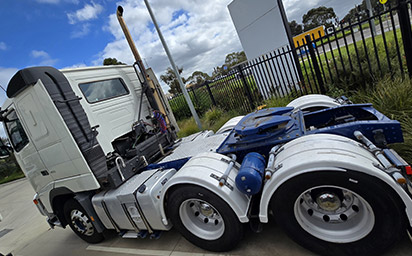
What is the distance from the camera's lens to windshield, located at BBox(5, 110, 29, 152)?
3.79 m

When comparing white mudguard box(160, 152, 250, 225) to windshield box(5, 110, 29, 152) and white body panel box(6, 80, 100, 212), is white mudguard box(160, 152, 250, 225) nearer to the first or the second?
white body panel box(6, 80, 100, 212)

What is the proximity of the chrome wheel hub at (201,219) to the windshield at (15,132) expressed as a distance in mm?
3005

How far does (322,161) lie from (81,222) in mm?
3852

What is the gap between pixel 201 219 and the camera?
2.84m

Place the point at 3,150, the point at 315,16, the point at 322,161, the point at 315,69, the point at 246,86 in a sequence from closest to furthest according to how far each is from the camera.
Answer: the point at 322,161 < the point at 3,150 < the point at 315,69 < the point at 246,86 < the point at 315,16

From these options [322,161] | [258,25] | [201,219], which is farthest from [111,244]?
[258,25]

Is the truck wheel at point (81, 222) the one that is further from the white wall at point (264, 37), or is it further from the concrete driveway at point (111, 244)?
the white wall at point (264, 37)

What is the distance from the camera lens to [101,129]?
13.0 feet

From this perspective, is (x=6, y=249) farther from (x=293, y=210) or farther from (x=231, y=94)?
(x=231, y=94)

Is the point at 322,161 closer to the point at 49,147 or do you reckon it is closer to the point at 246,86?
the point at 49,147

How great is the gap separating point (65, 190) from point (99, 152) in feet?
Result: 3.35

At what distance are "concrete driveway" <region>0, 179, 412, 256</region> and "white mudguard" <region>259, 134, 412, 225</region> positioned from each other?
0.58m

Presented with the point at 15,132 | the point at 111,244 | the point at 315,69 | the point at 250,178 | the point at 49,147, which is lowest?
the point at 111,244

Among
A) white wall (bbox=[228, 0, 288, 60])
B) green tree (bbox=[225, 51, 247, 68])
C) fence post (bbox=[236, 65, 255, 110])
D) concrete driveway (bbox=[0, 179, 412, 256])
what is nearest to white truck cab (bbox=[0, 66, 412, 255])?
concrete driveway (bbox=[0, 179, 412, 256])
